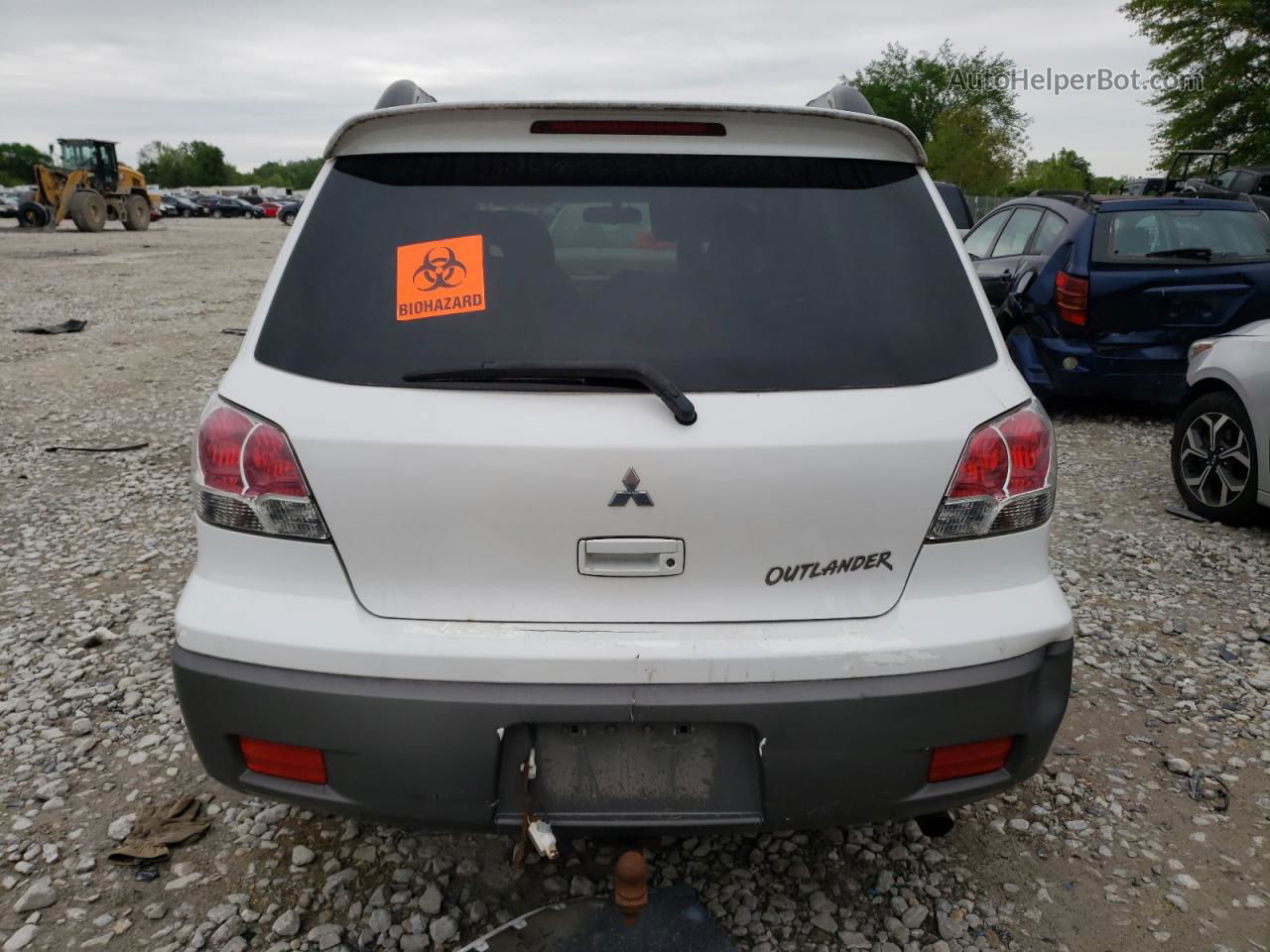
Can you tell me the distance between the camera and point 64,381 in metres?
9.41

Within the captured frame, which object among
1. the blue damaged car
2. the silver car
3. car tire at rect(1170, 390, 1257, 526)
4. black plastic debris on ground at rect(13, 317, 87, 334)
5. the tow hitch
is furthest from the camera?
black plastic debris on ground at rect(13, 317, 87, 334)

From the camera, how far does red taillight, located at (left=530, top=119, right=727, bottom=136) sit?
206cm

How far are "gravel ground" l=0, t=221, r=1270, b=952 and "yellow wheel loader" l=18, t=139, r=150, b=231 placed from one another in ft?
114

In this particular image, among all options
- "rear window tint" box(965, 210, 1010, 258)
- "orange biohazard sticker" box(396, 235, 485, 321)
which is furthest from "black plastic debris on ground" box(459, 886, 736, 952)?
"rear window tint" box(965, 210, 1010, 258)

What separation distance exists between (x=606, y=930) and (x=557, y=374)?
1.27 m

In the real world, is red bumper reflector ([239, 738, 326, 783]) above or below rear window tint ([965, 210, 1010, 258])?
below

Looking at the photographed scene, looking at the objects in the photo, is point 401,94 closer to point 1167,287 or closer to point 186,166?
point 1167,287

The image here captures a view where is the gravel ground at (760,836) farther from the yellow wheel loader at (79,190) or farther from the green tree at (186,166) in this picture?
the green tree at (186,166)

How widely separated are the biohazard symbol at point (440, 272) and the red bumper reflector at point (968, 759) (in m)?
1.34

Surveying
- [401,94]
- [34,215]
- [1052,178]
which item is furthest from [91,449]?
[1052,178]

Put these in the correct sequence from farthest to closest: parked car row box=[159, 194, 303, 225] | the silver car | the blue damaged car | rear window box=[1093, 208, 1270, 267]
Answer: parked car row box=[159, 194, 303, 225]
rear window box=[1093, 208, 1270, 267]
the blue damaged car
the silver car

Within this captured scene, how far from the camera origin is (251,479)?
1.95m

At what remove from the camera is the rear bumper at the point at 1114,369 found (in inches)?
276

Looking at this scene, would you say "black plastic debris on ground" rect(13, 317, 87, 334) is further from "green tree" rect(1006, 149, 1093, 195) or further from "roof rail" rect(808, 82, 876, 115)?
"green tree" rect(1006, 149, 1093, 195)
